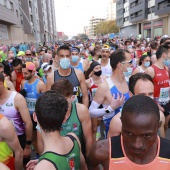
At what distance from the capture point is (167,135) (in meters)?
4.54

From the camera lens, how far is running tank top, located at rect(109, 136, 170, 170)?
1.40 m

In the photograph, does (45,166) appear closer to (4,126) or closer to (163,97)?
(4,126)

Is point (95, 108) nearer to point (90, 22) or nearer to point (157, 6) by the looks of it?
point (157, 6)

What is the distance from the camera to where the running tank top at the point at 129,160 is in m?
1.40

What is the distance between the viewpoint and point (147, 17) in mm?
→ 47125

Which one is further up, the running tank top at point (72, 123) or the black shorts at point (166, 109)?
the running tank top at point (72, 123)

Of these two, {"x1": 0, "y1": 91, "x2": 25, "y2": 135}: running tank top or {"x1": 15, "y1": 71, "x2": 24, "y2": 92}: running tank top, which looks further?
{"x1": 15, "y1": 71, "x2": 24, "y2": 92}: running tank top

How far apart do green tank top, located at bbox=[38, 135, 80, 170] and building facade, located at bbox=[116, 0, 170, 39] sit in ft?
86.8

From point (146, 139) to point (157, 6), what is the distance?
4275cm

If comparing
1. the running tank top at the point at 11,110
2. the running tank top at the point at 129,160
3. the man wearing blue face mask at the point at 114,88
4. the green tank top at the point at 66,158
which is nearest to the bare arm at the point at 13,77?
the running tank top at the point at 11,110

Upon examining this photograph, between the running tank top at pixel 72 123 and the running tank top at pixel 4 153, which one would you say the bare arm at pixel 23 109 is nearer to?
the running tank top at pixel 4 153

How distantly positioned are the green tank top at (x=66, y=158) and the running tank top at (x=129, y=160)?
0.36 metres

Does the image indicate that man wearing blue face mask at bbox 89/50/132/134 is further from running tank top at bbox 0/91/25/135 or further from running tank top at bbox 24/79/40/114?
running tank top at bbox 24/79/40/114

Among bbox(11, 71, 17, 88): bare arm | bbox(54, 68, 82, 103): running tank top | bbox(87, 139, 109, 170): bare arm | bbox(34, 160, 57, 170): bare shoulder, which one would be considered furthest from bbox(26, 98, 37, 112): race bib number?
bbox(34, 160, 57, 170): bare shoulder
